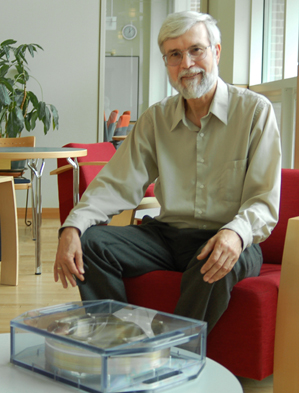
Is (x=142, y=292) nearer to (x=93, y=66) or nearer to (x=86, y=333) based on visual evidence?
(x=86, y=333)

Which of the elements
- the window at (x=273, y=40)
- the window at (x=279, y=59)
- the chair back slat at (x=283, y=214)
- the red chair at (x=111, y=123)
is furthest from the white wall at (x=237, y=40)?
the chair back slat at (x=283, y=214)

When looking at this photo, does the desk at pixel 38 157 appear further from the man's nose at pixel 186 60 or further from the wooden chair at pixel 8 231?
the man's nose at pixel 186 60

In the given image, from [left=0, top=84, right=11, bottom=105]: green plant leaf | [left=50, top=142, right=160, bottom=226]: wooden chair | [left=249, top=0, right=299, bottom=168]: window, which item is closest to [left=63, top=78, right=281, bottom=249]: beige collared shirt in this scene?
[left=50, top=142, right=160, bottom=226]: wooden chair

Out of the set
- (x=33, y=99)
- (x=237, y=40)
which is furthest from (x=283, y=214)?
(x=33, y=99)

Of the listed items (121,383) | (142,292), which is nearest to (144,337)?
(121,383)

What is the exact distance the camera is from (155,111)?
6.11 ft

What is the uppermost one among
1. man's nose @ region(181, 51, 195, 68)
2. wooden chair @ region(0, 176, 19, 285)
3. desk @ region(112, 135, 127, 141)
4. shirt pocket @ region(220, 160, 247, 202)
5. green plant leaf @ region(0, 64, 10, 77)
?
green plant leaf @ region(0, 64, 10, 77)

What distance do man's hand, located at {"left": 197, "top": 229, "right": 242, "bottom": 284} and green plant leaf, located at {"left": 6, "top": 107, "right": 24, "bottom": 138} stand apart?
154 inches

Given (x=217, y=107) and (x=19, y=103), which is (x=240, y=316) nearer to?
(x=217, y=107)

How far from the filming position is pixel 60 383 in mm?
739

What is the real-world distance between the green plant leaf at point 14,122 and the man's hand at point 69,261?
3.69 m

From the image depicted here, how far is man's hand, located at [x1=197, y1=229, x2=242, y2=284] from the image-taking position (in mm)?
1347

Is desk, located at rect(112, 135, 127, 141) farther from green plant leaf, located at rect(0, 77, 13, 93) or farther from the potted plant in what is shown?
green plant leaf, located at rect(0, 77, 13, 93)

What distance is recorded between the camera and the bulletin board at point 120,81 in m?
5.77
